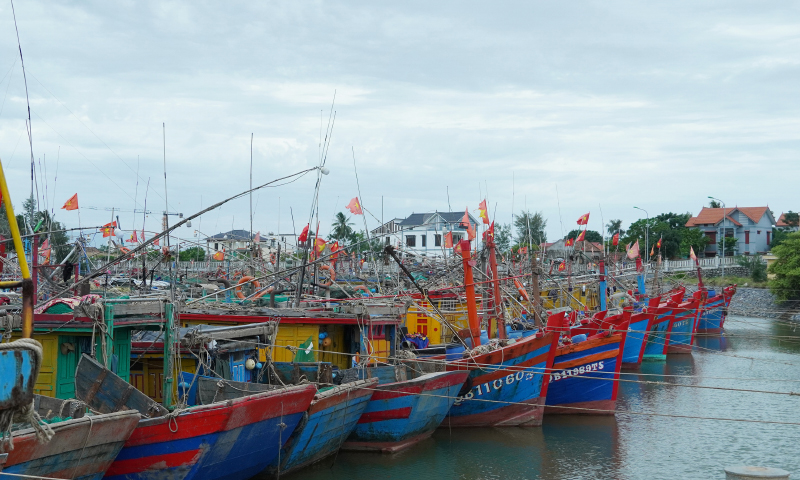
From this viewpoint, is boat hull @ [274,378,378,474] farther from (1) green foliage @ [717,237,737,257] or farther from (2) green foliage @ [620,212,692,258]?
(1) green foliage @ [717,237,737,257]

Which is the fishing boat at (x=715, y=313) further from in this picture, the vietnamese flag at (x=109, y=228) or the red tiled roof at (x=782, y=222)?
the red tiled roof at (x=782, y=222)

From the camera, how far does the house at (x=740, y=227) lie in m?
81.5

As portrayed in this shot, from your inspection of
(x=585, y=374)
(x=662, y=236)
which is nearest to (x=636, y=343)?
(x=585, y=374)

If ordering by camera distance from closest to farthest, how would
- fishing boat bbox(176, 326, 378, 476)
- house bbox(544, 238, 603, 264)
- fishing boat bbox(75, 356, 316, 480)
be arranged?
fishing boat bbox(75, 356, 316, 480), fishing boat bbox(176, 326, 378, 476), house bbox(544, 238, 603, 264)

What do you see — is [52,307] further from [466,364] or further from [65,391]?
[466,364]

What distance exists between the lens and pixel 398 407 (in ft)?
52.6

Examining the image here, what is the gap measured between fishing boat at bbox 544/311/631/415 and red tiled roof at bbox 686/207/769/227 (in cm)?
6705

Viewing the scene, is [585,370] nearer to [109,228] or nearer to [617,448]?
[617,448]

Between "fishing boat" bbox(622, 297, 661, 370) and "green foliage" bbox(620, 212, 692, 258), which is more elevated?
"green foliage" bbox(620, 212, 692, 258)

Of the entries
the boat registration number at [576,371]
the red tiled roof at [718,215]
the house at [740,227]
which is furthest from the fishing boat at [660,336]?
the red tiled roof at [718,215]

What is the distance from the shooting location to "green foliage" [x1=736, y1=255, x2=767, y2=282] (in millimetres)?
62875

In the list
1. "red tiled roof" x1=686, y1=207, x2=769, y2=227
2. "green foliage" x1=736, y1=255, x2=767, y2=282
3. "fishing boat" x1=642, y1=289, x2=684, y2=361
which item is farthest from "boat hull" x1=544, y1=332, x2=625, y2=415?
"red tiled roof" x1=686, y1=207, x2=769, y2=227

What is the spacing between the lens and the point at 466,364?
17.8 metres

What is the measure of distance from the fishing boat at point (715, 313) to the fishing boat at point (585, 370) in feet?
73.5
